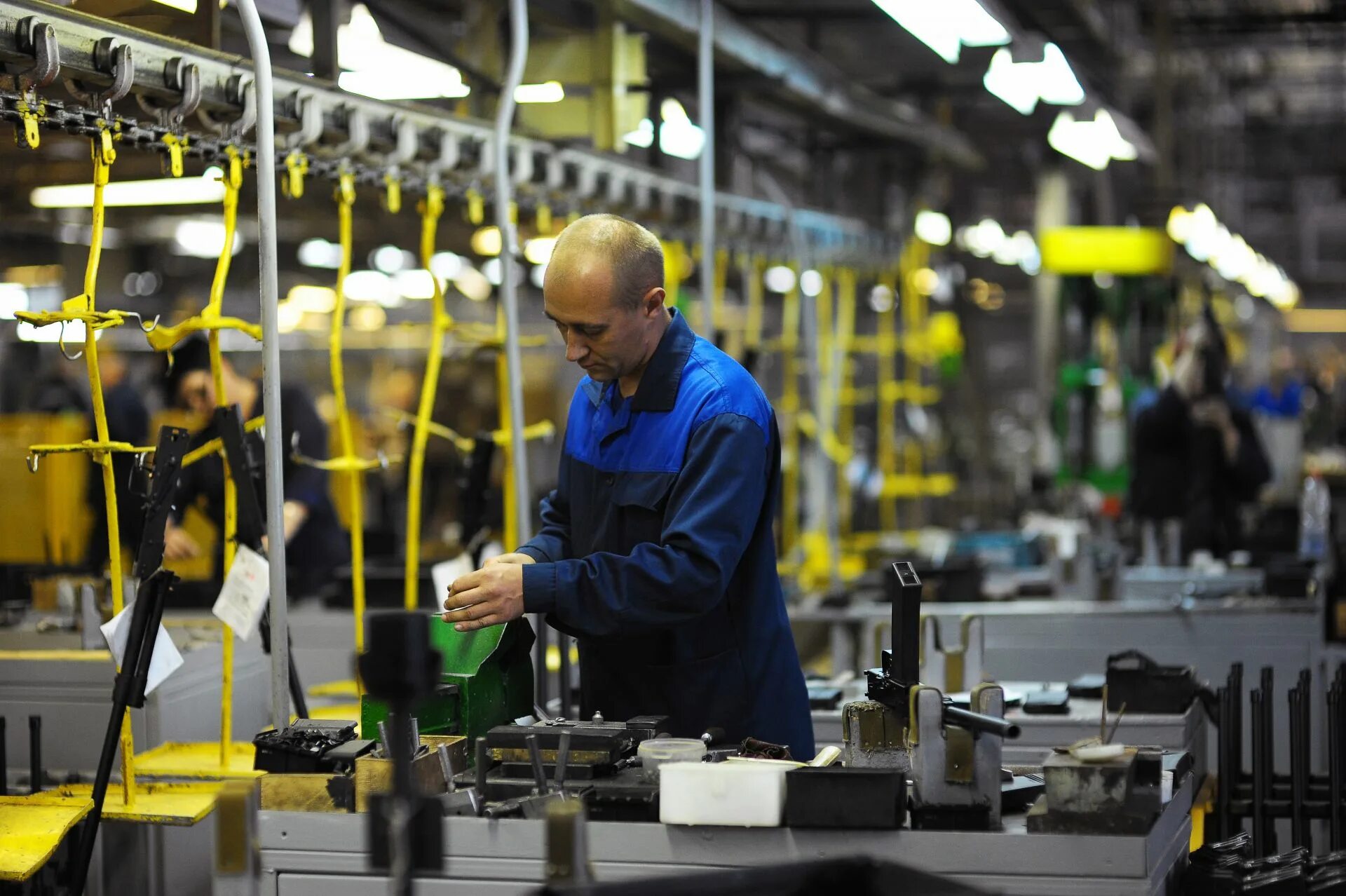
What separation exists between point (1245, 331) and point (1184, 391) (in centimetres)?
1550

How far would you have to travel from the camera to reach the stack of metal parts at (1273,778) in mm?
3512

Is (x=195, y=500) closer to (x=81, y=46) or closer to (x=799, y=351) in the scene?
(x=81, y=46)

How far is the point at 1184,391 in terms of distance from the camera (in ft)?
25.7

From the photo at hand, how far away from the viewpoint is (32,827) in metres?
3.09

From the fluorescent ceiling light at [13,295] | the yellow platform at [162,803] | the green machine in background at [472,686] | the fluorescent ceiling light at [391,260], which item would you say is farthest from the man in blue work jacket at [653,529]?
the fluorescent ceiling light at [391,260]

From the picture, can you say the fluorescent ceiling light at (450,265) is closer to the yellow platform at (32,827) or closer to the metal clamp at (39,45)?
the yellow platform at (32,827)

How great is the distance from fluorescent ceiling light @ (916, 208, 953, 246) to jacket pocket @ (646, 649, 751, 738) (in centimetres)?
661

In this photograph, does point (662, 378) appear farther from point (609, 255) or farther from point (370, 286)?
point (370, 286)

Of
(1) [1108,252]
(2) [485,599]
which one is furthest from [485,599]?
(1) [1108,252]

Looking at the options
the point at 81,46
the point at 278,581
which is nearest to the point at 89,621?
the point at 278,581

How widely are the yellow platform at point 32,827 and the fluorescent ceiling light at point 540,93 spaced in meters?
2.82

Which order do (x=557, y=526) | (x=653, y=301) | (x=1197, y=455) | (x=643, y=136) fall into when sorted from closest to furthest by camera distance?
(x=653, y=301)
(x=557, y=526)
(x=643, y=136)
(x=1197, y=455)

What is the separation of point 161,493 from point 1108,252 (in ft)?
22.4

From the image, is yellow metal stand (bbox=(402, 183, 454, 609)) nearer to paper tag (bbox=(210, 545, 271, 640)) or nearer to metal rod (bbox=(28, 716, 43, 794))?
paper tag (bbox=(210, 545, 271, 640))
